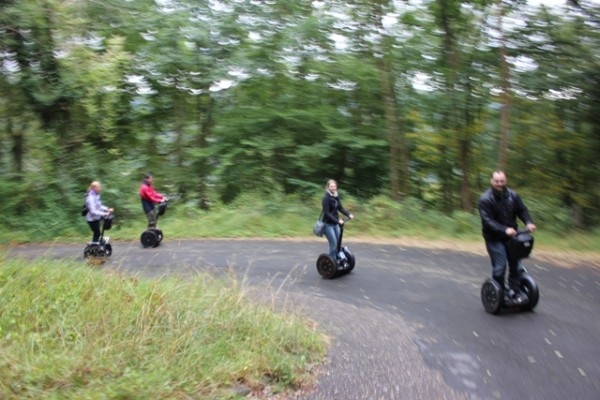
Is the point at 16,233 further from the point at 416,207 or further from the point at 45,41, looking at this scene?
the point at 416,207

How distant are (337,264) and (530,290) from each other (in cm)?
376

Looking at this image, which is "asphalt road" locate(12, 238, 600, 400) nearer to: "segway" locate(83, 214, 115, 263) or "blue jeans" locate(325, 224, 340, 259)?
"blue jeans" locate(325, 224, 340, 259)

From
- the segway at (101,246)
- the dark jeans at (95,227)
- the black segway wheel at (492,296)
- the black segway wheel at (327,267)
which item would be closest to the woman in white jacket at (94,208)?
the dark jeans at (95,227)

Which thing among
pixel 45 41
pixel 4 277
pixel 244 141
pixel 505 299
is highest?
pixel 505 299

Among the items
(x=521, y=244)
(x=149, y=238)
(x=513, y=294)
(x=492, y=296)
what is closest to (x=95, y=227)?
(x=149, y=238)

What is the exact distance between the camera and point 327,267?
10.2 meters

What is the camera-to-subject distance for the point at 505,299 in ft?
24.4

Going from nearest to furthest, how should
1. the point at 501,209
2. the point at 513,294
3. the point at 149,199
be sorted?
the point at 501,209 → the point at 513,294 → the point at 149,199

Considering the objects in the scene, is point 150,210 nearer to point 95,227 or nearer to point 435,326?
point 95,227

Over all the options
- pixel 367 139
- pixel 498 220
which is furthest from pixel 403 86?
pixel 498 220

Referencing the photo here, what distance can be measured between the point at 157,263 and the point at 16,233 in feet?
30.5

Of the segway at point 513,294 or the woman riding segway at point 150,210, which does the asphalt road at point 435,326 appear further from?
the woman riding segway at point 150,210

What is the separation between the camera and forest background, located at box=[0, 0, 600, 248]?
17031 millimetres

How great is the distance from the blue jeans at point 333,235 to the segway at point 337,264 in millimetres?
80
